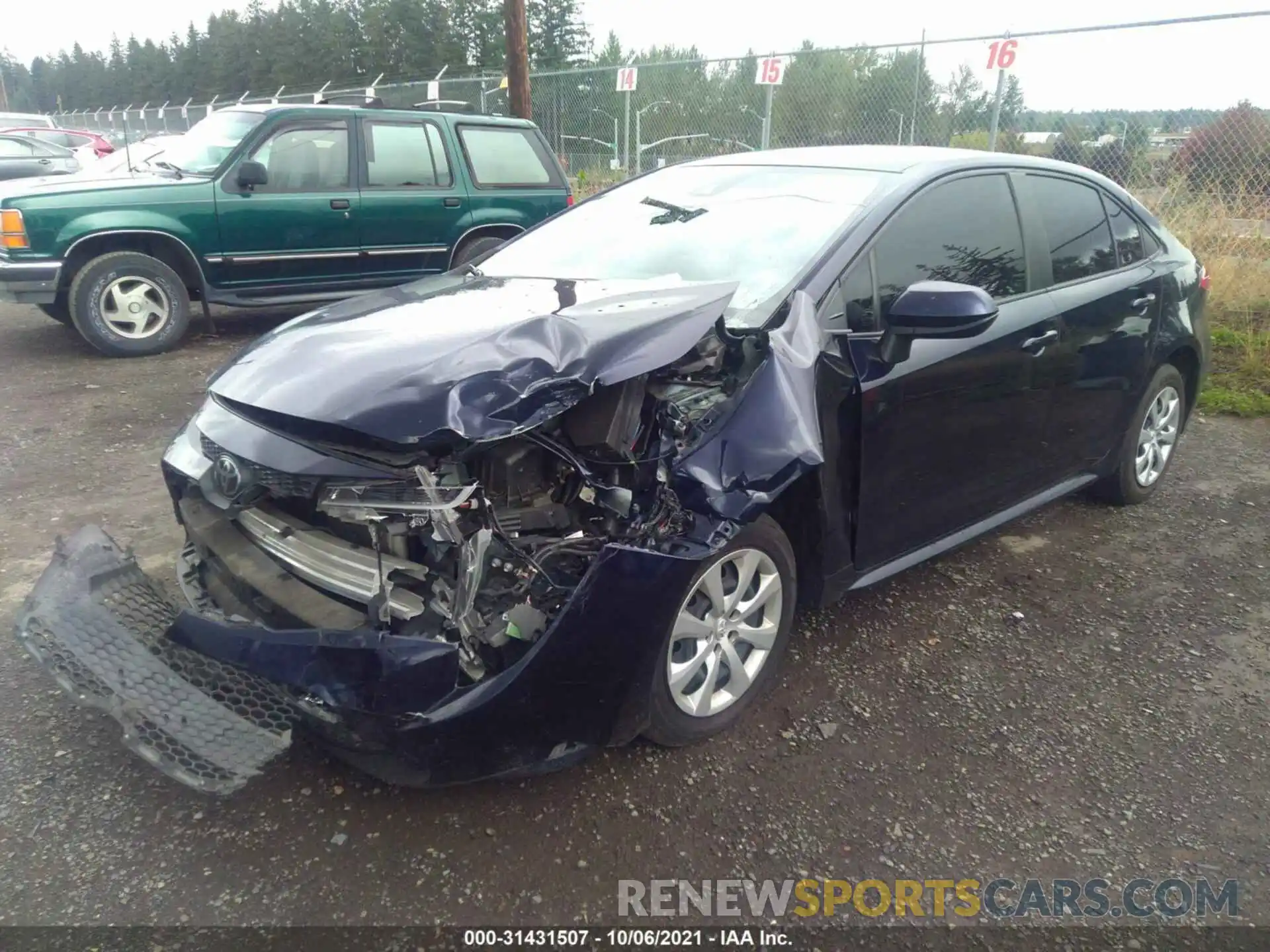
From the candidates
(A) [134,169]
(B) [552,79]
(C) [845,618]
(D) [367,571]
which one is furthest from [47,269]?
(B) [552,79]

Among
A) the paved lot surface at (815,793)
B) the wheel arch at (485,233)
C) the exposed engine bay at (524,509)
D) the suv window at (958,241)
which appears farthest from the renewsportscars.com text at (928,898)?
the wheel arch at (485,233)

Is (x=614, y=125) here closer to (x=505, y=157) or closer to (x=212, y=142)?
(x=505, y=157)

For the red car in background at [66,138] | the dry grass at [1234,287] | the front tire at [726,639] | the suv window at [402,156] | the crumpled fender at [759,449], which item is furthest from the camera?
the red car in background at [66,138]

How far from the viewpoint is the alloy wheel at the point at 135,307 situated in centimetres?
675

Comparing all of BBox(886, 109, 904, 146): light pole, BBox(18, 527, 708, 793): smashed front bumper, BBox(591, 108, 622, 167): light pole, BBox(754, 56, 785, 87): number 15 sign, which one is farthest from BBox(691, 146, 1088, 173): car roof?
BBox(591, 108, 622, 167): light pole

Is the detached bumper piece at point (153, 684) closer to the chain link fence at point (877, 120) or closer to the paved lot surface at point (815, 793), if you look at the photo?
the paved lot surface at point (815, 793)

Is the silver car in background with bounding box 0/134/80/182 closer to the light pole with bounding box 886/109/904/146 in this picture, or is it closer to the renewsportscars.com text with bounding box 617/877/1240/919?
the light pole with bounding box 886/109/904/146

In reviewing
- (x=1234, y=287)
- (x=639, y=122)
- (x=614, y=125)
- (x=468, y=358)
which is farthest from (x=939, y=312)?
(x=614, y=125)

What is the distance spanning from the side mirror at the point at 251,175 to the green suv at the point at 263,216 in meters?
0.01

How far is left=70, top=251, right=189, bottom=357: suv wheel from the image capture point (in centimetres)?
662

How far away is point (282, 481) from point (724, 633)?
128 centimetres

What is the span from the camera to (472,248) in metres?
7.96

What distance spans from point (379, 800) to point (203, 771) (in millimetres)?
511

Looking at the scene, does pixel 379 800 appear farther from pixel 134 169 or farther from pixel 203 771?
pixel 134 169
